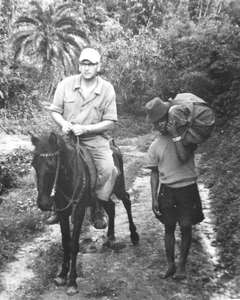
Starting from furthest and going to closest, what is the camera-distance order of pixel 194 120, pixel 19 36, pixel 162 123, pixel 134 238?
1. pixel 19 36
2. pixel 134 238
3. pixel 162 123
4. pixel 194 120

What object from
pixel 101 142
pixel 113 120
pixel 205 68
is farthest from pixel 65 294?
pixel 205 68

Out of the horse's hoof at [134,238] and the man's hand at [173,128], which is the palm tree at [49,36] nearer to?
the horse's hoof at [134,238]

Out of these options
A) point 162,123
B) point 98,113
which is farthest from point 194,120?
point 98,113

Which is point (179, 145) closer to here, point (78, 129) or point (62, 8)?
point (78, 129)

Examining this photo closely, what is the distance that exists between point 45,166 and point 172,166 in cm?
151

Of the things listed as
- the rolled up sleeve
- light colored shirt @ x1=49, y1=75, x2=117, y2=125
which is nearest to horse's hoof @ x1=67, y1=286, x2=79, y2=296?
light colored shirt @ x1=49, y1=75, x2=117, y2=125

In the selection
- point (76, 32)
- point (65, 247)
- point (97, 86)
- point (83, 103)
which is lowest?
point (65, 247)

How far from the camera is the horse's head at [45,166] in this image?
Result: 3.47 metres

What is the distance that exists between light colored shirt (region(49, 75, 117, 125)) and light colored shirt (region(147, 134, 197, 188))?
2.34 feet

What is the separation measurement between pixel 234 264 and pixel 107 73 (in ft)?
75.7

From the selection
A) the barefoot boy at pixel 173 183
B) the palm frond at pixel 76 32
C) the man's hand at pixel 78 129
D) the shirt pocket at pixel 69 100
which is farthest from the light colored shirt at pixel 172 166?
the palm frond at pixel 76 32

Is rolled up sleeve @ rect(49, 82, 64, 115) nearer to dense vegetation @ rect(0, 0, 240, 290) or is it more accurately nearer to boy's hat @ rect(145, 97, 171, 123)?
boy's hat @ rect(145, 97, 171, 123)

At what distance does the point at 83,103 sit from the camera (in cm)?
423

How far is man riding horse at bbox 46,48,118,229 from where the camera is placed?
4180 millimetres
